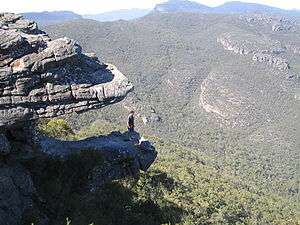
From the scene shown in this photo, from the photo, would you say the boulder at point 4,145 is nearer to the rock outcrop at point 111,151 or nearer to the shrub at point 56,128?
the rock outcrop at point 111,151

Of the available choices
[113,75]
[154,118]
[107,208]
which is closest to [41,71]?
[113,75]

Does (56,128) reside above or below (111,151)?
below

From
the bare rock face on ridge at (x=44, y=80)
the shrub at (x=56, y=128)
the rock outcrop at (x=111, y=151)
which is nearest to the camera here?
the bare rock face on ridge at (x=44, y=80)

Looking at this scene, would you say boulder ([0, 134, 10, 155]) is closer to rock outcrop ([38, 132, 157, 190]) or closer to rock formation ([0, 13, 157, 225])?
rock formation ([0, 13, 157, 225])

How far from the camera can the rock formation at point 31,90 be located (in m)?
15.9

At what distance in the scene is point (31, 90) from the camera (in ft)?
53.3

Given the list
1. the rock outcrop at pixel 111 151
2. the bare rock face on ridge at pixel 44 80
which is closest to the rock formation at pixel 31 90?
the bare rock face on ridge at pixel 44 80

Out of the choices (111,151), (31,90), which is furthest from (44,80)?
(111,151)

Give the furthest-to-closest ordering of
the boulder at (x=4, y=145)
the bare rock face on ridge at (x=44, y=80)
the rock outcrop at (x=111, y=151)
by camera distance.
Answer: the rock outcrop at (x=111, y=151)
the boulder at (x=4, y=145)
the bare rock face on ridge at (x=44, y=80)

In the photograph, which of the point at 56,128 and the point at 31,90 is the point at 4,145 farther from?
the point at 56,128

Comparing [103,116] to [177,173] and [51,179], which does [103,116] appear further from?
[51,179]

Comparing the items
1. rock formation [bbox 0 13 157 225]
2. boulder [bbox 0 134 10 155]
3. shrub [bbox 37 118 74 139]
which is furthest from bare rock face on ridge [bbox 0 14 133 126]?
shrub [bbox 37 118 74 139]

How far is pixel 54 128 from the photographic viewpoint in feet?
98.7

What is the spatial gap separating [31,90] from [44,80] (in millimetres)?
515
